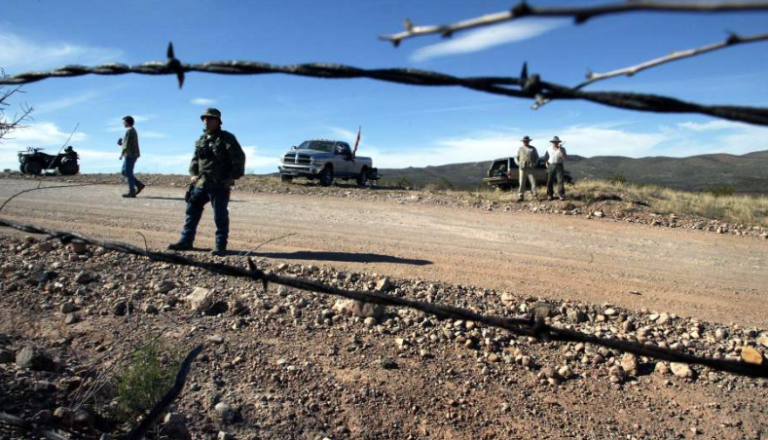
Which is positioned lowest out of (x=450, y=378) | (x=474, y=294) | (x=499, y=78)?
(x=450, y=378)

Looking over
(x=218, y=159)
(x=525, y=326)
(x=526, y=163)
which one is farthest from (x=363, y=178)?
(x=525, y=326)

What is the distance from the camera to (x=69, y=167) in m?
21.7

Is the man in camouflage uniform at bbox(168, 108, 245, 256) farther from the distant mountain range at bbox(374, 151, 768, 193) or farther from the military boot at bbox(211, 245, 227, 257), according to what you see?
the distant mountain range at bbox(374, 151, 768, 193)

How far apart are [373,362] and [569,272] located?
3.94 meters

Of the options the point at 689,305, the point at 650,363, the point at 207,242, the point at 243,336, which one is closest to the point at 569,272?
the point at 689,305

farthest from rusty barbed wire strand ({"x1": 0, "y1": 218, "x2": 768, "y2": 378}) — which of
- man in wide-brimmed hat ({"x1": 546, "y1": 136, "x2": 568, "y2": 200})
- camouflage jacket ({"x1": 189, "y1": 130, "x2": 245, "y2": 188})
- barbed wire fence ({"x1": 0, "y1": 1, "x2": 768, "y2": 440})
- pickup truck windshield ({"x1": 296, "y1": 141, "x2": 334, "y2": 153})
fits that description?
pickup truck windshield ({"x1": 296, "y1": 141, "x2": 334, "y2": 153})

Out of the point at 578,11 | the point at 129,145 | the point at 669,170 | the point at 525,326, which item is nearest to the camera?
the point at 578,11

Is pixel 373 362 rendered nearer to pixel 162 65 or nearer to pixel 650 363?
pixel 650 363

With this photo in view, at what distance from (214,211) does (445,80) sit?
640 cm

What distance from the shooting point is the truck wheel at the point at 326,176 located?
20203mm

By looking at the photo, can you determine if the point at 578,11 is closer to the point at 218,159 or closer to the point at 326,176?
the point at 218,159

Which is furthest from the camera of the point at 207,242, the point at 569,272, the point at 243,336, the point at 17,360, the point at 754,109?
the point at 207,242

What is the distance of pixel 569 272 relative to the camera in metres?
7.82

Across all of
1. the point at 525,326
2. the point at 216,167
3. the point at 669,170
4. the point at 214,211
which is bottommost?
the point at 525,326
